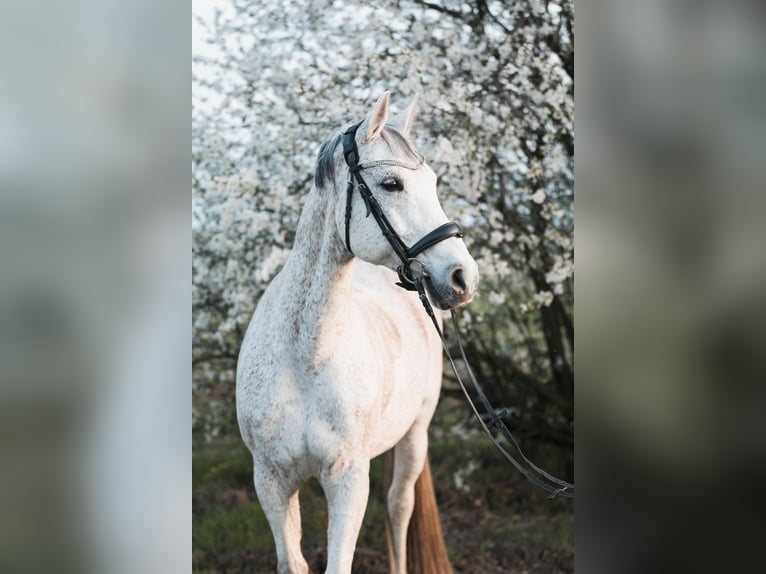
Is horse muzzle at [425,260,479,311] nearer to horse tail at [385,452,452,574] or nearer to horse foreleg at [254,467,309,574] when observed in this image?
horse foreleg at [254,467,309,574]

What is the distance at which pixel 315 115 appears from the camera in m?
3.22

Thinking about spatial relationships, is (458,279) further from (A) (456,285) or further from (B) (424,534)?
(B) (424,534)

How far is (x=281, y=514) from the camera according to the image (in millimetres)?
2096

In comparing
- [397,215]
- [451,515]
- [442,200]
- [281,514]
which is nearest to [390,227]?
[397,215]

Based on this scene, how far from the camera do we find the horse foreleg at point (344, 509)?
1.96m

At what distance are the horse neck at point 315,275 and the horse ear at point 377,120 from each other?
0.21 metres

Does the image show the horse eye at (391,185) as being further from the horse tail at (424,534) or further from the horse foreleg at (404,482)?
the horse tail at (424,534)

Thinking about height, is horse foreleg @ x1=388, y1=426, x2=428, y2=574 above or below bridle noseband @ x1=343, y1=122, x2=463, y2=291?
below

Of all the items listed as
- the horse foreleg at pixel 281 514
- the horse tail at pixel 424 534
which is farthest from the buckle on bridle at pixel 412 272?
the horse tail at pixel 424 534

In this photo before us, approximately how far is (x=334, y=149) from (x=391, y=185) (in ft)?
0.72

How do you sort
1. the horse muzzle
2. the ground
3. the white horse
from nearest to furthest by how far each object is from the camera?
the horse muzzle → the white horse → the ground

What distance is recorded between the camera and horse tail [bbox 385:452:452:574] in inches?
115

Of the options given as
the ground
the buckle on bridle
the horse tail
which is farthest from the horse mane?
the ground
